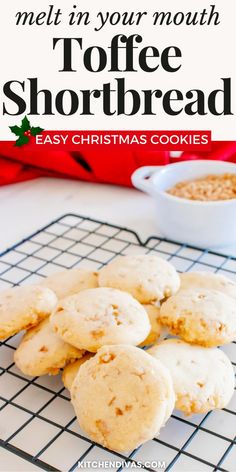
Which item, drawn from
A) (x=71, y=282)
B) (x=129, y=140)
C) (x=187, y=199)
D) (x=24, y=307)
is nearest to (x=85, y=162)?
(x=129, y=140)

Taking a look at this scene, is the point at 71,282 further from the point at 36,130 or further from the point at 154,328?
the point at 36,130

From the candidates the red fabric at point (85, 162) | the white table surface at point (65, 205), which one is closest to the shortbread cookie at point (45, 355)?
the white table surface at point (65, 205)

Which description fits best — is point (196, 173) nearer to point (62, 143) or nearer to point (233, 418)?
point (62, 143)

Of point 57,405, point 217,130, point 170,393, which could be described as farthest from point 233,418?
point 217,130

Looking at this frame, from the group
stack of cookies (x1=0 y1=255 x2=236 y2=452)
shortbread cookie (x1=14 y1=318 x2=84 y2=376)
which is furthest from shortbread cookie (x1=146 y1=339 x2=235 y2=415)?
shortbread cookie (x1=14 y1=318 x2=84 y2=376)

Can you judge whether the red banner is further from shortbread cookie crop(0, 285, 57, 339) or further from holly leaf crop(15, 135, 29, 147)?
shortbread cookie crop(0, 285, 57, 339)

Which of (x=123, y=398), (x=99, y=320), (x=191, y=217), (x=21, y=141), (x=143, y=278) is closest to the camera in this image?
(x=123, y=398)
